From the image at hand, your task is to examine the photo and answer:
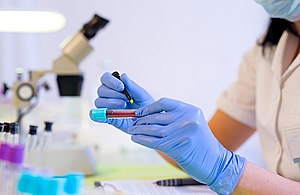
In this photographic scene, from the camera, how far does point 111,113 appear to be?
920 millimetres

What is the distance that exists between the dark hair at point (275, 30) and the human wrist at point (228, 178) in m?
0.60

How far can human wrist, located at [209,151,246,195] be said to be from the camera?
3.05ft

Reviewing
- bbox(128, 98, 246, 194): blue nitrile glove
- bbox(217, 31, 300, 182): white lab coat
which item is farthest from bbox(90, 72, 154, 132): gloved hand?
bbox(217, 31, 300, 182): white lab coat

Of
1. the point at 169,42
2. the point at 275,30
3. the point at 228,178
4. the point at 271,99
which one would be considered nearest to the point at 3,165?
the point at 228,178

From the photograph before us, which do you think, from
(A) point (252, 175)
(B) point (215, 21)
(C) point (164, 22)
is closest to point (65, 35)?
(C) point (164, 22)

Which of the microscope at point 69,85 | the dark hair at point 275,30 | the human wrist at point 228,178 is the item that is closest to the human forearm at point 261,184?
the human wrist at point 228,178

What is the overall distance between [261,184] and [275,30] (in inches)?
24.4

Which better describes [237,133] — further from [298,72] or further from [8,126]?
[8,126]

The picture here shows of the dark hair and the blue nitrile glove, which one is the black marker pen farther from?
the dark hair

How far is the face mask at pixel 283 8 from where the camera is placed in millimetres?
1201

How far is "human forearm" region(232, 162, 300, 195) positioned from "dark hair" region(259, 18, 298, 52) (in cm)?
56

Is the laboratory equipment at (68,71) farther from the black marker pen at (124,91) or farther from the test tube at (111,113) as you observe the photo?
the test tube at (111,113)

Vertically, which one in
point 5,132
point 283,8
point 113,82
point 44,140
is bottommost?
point 44,140

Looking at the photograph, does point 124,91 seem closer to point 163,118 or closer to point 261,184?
point 163,118
